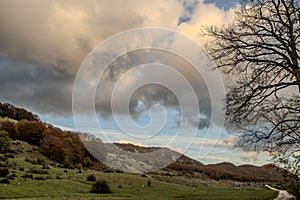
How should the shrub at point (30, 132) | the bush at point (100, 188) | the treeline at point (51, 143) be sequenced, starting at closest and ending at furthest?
1. the bush at point (100, 188)
2. the treeline at point (51, 143)
3. the shrub at point (30, 132)

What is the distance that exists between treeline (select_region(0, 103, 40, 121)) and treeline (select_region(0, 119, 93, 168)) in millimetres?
44570

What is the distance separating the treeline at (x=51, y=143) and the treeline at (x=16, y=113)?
146 ft

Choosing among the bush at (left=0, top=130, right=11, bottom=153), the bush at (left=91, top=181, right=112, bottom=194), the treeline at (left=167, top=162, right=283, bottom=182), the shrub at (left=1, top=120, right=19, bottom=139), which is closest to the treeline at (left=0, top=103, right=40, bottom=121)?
the shrub at (left=1, top=120, right=19, bottom=139)

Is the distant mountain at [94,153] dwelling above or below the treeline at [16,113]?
below

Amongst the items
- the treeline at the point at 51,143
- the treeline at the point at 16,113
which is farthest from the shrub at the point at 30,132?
the treeline at the point at 16,113

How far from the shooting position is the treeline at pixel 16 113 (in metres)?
158

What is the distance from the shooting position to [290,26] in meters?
11.0

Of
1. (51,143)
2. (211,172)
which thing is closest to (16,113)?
(51,143)

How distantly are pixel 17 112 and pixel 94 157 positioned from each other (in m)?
79.0

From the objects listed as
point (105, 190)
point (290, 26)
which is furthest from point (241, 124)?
point (105, 190)

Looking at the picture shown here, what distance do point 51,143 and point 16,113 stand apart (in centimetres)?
7929

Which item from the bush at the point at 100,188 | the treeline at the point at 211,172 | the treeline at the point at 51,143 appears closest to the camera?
the bush at the point at 100,188

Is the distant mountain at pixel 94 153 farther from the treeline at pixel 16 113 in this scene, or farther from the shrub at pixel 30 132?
the treeline at pixel 16 113

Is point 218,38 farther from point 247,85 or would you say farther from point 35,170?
point 35,170
